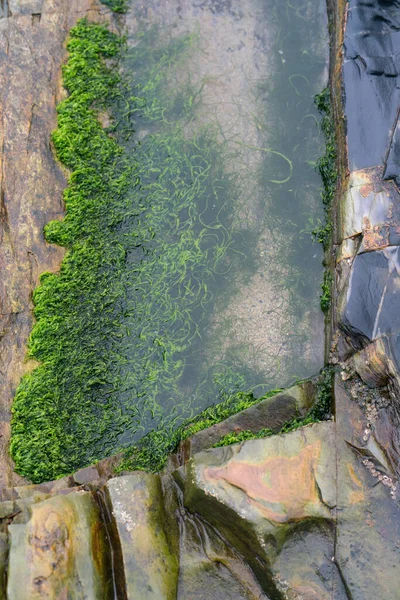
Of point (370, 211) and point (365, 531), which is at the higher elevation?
point (370, 211)

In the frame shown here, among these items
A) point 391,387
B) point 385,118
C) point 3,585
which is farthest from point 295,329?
point 3,585

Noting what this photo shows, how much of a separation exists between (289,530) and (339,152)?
9.70 ft

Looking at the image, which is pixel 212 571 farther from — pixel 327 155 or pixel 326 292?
pixel 327 155

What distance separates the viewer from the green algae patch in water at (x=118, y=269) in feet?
15.9

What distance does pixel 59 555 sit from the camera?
386 centimetres

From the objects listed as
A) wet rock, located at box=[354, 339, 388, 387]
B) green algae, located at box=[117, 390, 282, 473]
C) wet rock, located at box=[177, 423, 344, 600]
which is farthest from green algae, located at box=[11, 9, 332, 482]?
wet rock, located at box=[354, 339, 388, 387]

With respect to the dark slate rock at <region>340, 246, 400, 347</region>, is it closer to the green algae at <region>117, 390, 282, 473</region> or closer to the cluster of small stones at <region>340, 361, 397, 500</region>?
the cluster of small stones at <region>340, 361, 397, 500</region>

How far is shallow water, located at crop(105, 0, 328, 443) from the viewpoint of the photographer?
4.94m

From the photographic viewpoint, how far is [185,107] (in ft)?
18.5

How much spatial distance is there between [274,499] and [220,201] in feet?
8.19

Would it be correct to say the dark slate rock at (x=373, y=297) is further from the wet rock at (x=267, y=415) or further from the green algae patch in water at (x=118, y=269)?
the green algae patch in water at (x=118, y=269)

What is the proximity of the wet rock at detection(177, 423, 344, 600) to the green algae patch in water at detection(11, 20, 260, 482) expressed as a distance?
804mm

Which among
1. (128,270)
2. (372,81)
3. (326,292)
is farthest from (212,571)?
(372,81)

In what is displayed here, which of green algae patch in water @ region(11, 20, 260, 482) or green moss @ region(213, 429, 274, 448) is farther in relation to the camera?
green algae patch in water @ region(11, 20, 260, 482)
